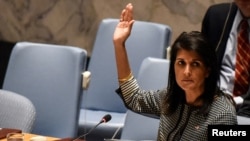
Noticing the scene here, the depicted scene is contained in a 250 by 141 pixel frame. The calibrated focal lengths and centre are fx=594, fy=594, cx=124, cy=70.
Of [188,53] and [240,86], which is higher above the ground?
[188,53]

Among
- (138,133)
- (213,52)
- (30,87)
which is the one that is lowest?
(138,133)

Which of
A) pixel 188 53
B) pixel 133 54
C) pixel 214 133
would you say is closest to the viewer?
pixel 214 133

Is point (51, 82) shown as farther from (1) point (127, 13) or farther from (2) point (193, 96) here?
(2) point (193, 96)

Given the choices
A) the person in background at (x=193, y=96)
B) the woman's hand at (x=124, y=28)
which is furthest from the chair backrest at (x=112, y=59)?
the person in background at (x=193, y=96)

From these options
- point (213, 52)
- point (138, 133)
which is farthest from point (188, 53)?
point (138, 133)

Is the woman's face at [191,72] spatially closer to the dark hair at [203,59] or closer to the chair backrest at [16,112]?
the dark hair at [203,59]

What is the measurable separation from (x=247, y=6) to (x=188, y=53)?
2.99 feet

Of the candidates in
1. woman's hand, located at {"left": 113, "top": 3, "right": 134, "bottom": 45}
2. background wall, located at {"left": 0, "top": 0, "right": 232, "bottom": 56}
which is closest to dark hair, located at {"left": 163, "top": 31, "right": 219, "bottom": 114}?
woman's hand, located at {"left": 113, "top": 3, "right": 134, "bottom": 45}

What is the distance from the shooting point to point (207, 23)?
3.20 metres

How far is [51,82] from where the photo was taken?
329 centimetres

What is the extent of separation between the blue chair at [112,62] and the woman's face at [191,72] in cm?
157

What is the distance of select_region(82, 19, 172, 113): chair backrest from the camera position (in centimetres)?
384

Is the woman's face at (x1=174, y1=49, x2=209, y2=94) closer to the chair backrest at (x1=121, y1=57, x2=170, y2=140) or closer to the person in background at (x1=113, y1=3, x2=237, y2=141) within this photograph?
the person in background at (x1=113, y1=3, x2=237, y2=141)

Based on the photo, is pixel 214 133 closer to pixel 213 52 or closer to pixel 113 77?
pixel 213 52
